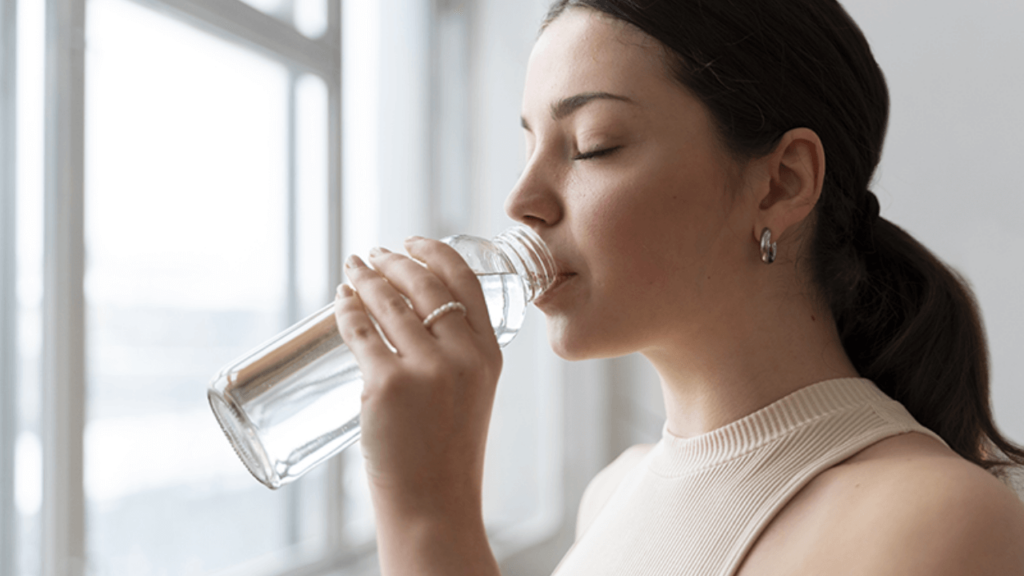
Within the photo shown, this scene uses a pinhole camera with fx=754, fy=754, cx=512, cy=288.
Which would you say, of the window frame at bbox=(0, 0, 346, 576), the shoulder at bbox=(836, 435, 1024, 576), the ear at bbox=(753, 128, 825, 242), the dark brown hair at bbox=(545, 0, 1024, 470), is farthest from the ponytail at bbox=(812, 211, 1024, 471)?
the window frame at bbox=(0, 0, 346, 576)

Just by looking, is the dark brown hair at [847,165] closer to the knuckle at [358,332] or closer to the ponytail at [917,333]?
the ponytail at [917,333]

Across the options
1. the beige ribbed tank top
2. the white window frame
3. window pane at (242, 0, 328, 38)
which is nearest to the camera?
the beige ribbed tank top

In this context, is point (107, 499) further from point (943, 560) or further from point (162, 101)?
point (943, 560)

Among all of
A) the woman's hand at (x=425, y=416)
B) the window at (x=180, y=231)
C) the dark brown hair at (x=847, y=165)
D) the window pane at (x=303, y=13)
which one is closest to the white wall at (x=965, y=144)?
the dark brown hair at (x=847, y=165)

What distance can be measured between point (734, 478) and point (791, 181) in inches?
11.2

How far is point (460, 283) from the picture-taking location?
22.4 inches

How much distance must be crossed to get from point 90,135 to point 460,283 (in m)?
0.79

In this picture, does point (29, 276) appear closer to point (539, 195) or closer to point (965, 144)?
point (539, 195)

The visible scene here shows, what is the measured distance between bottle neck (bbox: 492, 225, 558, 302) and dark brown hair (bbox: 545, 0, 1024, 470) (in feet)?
0.64

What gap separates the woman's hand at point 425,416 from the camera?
20.4 inches

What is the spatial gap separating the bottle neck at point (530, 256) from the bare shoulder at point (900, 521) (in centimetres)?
29

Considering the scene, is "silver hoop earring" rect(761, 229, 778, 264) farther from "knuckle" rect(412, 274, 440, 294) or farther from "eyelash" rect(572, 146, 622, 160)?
"knuckle" rect(412, 274, 440, 294)

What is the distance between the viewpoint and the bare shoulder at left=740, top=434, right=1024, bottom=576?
51 centimetres

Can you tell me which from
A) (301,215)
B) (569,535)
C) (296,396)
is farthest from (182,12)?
(569,535)
